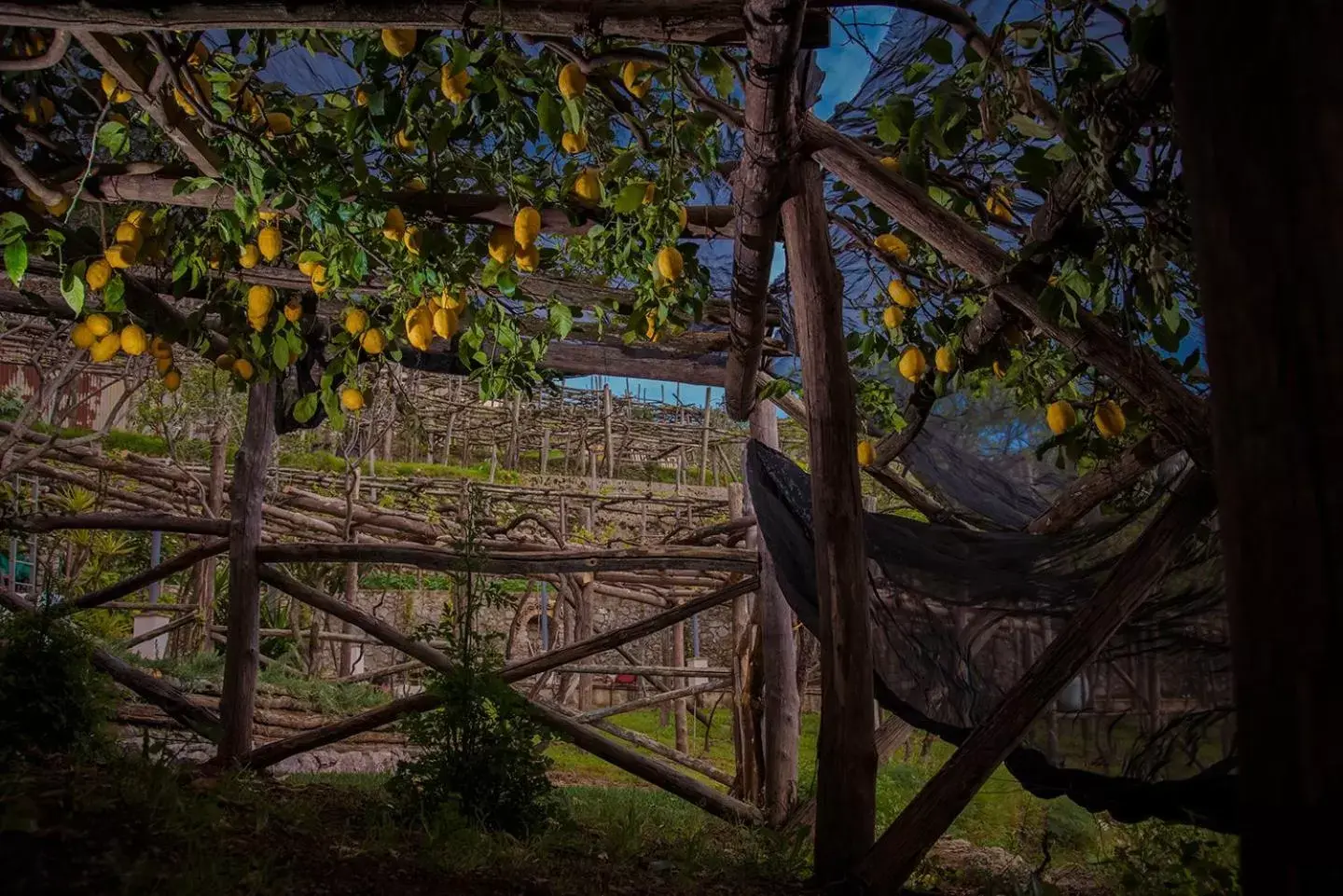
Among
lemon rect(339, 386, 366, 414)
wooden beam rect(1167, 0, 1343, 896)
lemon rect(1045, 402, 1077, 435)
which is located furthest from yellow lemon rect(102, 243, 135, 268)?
wooden beam rect(1167, 0, 1343, 896)

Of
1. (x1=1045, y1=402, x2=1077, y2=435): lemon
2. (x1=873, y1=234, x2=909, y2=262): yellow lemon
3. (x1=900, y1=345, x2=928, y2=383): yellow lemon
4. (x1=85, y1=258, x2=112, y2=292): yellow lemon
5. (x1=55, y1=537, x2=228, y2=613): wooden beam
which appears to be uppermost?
(x1=873, y1=234, x2=909, y2=262): yellow lemon

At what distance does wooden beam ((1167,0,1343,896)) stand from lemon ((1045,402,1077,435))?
5.49ft

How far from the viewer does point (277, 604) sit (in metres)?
9.34

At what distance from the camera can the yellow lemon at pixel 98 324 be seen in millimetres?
2932

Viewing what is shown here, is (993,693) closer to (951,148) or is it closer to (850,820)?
(850,820)

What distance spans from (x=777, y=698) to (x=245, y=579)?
2156 mm

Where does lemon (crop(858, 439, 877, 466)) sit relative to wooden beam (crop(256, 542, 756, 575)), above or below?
above

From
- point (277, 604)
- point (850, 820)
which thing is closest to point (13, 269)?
point (850, 820)

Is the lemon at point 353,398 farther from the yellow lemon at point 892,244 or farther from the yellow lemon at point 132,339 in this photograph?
the yellow lemon at point 892,244

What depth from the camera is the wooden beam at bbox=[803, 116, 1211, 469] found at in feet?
6.04

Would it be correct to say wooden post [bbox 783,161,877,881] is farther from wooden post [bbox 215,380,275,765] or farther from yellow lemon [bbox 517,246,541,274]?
wooden post [bbox 215,380,275,765]

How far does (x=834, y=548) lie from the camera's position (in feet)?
6.68

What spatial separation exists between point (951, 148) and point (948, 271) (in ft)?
3.22

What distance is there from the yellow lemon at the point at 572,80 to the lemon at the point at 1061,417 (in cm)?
139
